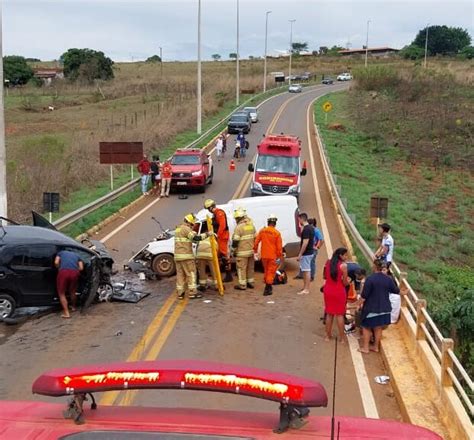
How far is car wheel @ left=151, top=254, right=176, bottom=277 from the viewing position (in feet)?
49.0

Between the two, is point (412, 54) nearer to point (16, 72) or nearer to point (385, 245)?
point (16, 72)

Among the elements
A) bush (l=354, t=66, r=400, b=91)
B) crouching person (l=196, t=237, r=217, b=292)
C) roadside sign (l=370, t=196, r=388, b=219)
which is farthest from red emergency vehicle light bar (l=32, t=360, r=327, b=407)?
bush (l=354, t=66, r=400, b=91)

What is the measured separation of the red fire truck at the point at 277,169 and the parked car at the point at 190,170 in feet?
9.13

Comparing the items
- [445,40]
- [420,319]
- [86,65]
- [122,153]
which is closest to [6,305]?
[420,319]

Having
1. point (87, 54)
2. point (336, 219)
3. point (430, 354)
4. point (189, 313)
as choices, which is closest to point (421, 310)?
point (430, 354)

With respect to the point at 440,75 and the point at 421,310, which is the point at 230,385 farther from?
the point at 440,75

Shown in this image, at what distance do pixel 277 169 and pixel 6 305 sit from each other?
14.7 m

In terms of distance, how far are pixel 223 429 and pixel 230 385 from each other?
0.76ft

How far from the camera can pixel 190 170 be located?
2739 cm

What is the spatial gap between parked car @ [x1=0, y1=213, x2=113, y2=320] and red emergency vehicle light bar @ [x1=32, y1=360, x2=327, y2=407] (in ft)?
27.7

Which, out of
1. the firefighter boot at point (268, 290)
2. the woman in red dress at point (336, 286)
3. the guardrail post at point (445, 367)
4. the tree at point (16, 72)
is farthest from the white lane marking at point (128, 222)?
the tree at point (16, 72)

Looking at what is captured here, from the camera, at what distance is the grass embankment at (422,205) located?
15.9 meters

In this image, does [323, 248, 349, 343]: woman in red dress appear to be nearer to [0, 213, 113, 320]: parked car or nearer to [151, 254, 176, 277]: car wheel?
[0, 213, 113, 320]: parked car

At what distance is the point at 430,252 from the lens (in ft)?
73.7
